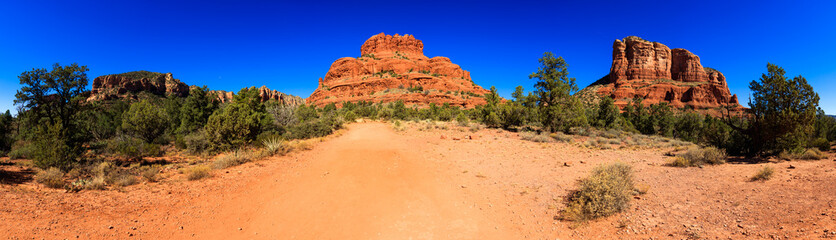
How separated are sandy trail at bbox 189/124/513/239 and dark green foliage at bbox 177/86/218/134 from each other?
1655 cm

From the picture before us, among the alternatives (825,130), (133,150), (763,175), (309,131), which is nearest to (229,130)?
(133,150)

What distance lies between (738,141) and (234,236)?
1656 cm

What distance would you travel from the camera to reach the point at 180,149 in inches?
627

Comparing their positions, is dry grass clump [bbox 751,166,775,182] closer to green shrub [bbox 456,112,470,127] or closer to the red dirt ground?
the red dirt ground

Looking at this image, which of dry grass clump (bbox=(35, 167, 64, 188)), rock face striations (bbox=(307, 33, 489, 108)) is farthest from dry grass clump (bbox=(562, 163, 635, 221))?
rock face striations (bbox=(307, 33, 489, 108))

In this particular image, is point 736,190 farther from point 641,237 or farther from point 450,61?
point 450,61

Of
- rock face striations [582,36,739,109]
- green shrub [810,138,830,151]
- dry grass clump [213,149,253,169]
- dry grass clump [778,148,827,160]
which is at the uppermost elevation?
rock face striations [582,36,739,109]

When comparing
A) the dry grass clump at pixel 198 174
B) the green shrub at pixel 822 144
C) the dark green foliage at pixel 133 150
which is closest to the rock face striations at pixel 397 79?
the dark green foliage at pixel 133 150

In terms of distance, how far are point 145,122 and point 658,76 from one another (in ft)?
411

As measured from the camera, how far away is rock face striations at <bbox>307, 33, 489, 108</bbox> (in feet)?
211

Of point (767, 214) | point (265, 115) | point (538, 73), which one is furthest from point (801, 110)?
point (265, 115)

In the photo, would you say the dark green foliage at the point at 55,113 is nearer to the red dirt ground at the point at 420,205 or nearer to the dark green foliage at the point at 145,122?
the red dirt ground at the point at 420,205

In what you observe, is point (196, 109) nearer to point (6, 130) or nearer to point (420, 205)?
point (6, 130)

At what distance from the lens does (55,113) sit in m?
9.46
